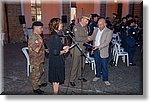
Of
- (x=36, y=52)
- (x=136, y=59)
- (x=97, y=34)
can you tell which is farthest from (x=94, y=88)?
(x=136, y=59)

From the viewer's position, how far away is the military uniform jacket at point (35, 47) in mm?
4109

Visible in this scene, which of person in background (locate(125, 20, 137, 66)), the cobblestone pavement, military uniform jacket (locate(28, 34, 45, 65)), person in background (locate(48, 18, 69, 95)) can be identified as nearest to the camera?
person in background (locate(48, 18, 69, 95))

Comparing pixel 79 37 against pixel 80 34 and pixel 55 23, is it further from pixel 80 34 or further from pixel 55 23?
pixel 55 23

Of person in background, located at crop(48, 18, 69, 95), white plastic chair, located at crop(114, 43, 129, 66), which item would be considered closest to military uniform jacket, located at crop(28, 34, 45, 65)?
person in background, located at crop(48, 18, 69, 95)

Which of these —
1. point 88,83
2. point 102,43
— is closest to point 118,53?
point 88,83

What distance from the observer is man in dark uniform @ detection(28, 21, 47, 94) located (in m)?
4.11

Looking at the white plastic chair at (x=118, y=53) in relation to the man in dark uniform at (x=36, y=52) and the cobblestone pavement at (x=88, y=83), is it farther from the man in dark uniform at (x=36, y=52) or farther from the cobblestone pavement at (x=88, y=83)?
the man in dark uniform at (x=36, y=52)

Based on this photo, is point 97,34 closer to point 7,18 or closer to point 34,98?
point 34,98

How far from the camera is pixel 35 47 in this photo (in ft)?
13.6

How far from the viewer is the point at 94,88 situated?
4.91 meters

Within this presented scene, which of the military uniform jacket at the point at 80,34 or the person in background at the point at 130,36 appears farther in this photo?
the person in background at the point at 130,36

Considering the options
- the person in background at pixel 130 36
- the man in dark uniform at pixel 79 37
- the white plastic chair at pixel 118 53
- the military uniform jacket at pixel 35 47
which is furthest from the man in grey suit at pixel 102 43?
the person in background at pixel 130 36

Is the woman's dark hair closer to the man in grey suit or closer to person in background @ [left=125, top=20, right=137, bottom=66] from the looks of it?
the man in grey suit

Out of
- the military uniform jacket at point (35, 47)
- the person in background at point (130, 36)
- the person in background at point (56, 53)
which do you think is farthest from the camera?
the person in background at point (130, 36)
